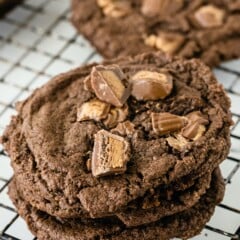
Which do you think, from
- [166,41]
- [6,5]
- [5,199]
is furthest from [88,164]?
[6,5]

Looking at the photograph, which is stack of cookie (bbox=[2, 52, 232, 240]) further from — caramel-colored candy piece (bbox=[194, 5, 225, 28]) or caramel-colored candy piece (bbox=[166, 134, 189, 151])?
caramel-colored candy piece (bbox=[194, 5, 225, 28])

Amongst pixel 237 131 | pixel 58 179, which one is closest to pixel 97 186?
pixel 58 179

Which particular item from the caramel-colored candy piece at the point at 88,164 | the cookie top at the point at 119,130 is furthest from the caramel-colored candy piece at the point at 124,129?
the caramel-colored candy piece at the point at 88,164

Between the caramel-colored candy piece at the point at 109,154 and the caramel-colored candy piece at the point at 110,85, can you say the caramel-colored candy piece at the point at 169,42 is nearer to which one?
the caramel-colored candy piece at the point at 110,85

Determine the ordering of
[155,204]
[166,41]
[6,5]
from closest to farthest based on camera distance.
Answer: [155,204], [166,41], [6,5]

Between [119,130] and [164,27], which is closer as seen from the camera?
[119,130]

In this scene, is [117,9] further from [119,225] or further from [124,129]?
[119,225]

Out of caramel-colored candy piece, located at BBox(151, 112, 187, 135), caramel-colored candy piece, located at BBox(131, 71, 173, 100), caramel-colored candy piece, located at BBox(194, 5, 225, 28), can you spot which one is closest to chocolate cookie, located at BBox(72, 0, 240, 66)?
caramel-colored candy piece, located at BBox(194, 5, 225, 28)
